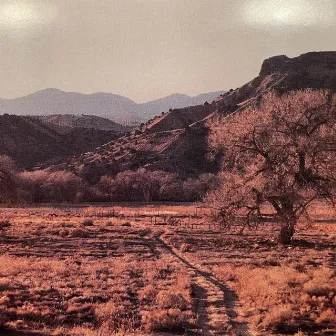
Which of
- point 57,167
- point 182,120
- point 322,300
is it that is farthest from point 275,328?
point 182,120

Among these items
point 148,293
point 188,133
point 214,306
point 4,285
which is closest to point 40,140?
point 188,133

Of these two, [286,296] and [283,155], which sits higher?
[283,155]

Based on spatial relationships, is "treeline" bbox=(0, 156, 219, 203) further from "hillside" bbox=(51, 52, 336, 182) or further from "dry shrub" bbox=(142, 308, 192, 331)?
"dry shrub" bbox=(142, 308, 192, 331)

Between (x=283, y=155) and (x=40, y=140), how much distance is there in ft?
359

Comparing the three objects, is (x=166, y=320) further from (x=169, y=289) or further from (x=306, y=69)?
(x=306, y=69)

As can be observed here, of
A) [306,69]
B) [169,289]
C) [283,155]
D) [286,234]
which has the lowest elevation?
[169,289]

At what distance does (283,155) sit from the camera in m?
23.9

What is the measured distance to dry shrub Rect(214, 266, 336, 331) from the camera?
11.2 metres

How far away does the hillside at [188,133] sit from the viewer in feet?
292

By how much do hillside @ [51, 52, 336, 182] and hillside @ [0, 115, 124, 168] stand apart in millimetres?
16133

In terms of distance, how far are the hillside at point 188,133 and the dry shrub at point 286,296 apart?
2677 inches

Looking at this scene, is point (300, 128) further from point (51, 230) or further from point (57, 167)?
point (57, 167)

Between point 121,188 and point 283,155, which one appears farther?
point 121,188

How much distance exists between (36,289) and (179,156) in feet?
253
